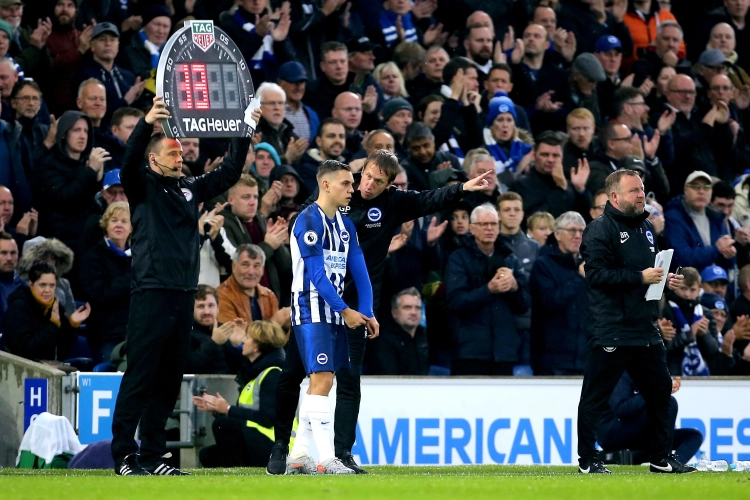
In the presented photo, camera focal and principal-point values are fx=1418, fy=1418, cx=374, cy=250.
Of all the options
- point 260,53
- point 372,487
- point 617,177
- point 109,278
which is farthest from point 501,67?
point 372,487

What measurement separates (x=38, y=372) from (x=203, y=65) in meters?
3.52

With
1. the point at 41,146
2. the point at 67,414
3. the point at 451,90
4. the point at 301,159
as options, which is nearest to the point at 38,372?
the point at 67,414

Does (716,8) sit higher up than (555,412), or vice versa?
(716,8)

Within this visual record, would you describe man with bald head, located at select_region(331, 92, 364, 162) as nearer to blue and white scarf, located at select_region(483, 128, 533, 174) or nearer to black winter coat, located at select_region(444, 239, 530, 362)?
blue and white scarf, located at select_region(483, 128, 533, 174)

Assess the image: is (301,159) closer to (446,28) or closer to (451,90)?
(451,90)

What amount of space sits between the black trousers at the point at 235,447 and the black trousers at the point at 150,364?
7.93 feet

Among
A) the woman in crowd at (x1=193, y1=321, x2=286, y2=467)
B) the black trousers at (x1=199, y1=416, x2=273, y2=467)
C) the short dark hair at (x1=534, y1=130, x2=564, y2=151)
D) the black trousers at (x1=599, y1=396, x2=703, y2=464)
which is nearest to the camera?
the woman in crowd at (x1=193, y1=321, x2=286, y2=467)

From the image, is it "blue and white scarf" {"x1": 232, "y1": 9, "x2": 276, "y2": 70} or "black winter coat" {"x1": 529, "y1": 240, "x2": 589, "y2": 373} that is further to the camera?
"blue and white scarf" {"x1": 232, "y1": 9, "x2": 276, "y2": 70}

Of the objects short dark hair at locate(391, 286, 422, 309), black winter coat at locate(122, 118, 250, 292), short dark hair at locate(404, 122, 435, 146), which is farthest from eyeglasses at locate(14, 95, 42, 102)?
black winter coat at locate(122, 118, 250, 292)

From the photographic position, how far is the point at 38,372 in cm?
1220

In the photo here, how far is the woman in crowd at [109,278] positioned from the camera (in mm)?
13203

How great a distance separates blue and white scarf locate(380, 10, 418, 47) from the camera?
740 inches

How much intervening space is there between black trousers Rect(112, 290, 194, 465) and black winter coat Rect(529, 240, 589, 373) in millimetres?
5310

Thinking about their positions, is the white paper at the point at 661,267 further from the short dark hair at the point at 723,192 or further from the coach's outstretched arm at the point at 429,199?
the short dark hair at the point at 723,192
